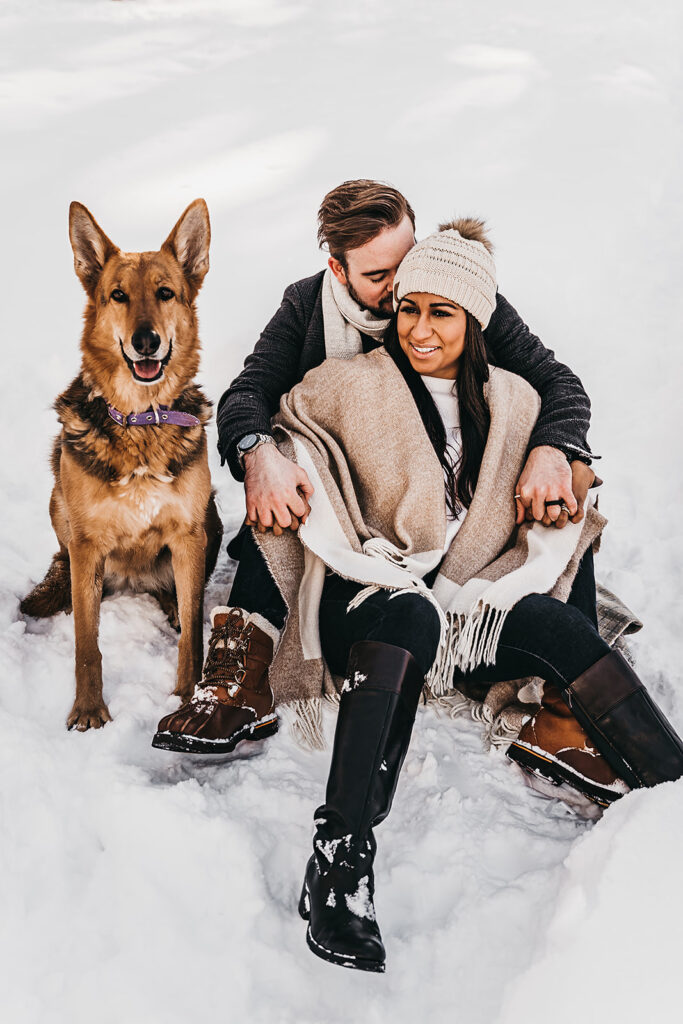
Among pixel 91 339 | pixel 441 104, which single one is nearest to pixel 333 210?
pixel 91 339

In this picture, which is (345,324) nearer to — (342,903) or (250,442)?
(250,442)

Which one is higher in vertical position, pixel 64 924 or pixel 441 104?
pixel 441 104

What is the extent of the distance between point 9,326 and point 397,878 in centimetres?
362

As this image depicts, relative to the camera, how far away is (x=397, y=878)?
6.15 feet

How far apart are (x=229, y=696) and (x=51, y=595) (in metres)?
0.87

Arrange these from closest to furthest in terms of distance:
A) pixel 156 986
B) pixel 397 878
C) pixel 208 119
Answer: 1. pixel 156 986
2. pixel 397 878
3. pixel 208 119

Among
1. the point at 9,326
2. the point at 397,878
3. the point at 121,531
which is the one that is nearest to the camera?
the point at 397,878

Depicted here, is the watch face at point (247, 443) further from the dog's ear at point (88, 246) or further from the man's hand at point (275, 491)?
the dog's ear at point (88, 246)

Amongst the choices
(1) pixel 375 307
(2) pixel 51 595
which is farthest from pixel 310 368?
(2) pixel 51 595

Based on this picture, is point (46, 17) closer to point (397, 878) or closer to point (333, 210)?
point (333, 210)

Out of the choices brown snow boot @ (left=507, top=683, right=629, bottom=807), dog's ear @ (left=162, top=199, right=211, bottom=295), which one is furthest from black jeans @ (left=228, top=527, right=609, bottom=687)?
dog's ear @ (left=162, top=199, right=211, bottom=295)

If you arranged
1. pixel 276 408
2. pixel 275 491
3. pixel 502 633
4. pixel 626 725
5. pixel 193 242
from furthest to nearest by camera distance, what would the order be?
1. pixel 276 408
2. pixel 193 242
3. pixel 275 491
4. pixel 502 633
5. pixel 626 725

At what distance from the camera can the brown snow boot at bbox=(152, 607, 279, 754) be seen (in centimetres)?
215

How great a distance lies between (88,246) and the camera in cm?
239
